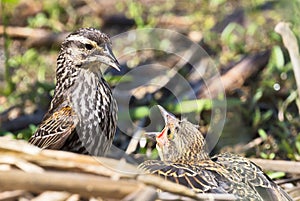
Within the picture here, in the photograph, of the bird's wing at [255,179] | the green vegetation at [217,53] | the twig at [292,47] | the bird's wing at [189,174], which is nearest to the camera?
the bird's wing at [189,174]

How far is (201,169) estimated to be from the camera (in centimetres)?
454

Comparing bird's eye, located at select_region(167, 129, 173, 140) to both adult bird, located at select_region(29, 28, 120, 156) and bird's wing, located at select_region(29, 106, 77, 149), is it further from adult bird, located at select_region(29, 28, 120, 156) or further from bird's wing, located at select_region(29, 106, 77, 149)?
bird's wing, located at select_region(29, 106, 77, 149)

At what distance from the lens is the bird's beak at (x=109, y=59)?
5258mm

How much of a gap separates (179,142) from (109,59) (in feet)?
2.40

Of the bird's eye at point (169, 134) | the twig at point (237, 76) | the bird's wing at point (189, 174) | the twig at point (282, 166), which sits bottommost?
the bird's wing at point (189, 174)

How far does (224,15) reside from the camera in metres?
8.67

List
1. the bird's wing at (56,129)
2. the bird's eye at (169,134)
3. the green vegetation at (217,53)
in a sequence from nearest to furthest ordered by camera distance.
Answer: the bird's eye at (169,134), the bird's wing at (56,129), the green vegetation at (217,53)

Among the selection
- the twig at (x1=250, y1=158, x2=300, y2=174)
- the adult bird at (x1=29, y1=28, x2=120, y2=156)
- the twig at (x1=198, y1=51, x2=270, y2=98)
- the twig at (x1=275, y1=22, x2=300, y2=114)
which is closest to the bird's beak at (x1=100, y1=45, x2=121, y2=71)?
the adult bird at (x1=29, y1=28, x2=120, y2=156)

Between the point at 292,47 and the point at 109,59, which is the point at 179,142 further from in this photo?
the point at 292,47

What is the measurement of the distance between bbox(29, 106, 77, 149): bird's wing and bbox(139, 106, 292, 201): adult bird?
55 cm

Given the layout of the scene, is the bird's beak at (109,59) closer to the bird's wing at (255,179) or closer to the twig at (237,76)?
the bird's wing at (255,179)

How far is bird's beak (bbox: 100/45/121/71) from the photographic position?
5258 millimetres

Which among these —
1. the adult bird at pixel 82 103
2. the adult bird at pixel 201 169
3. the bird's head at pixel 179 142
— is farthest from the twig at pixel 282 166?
the adult bird at pixel 82 103

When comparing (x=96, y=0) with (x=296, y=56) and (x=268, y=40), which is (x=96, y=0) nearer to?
(x=268, y=40)
